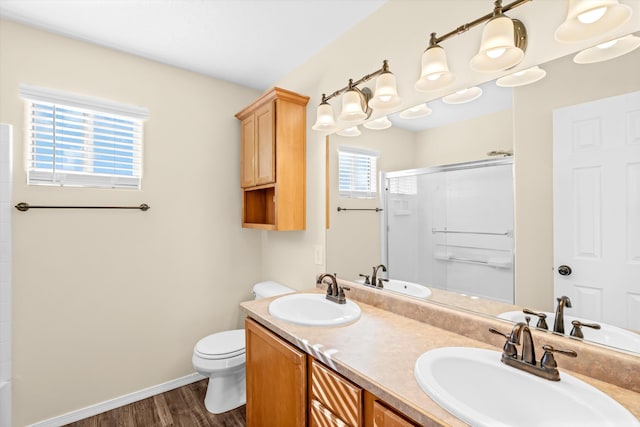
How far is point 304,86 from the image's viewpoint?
229 centimetres

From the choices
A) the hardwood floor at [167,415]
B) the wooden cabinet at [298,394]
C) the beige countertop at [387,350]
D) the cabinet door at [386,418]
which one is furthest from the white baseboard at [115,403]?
the cabinet door at [386,418]

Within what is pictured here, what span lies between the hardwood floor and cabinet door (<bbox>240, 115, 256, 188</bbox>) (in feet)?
5.49

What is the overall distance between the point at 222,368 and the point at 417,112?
1.97m

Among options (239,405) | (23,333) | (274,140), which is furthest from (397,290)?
(23,333)

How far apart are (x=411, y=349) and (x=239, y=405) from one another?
64.2 inches

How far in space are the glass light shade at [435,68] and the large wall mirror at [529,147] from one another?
0.14 m

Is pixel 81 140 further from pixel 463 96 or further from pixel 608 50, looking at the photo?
pixel 608 50

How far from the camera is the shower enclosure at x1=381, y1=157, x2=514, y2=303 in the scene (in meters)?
1.21

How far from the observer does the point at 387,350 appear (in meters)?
1.13

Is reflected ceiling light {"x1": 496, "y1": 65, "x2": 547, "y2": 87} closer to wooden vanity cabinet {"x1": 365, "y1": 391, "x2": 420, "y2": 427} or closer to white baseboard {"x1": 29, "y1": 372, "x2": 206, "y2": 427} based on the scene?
wooden vanity cabinet {"x1": 365, "y1": 391, "x2": 420, "y2": 427}

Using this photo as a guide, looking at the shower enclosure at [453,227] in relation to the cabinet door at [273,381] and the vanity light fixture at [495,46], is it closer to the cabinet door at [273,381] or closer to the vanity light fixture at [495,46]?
the vanity light fixture at [495,46]

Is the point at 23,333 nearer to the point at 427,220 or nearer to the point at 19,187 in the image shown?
the point at 19,187

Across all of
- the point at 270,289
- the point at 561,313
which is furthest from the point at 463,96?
the point at 270,289

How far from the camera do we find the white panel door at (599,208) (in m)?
0.90
